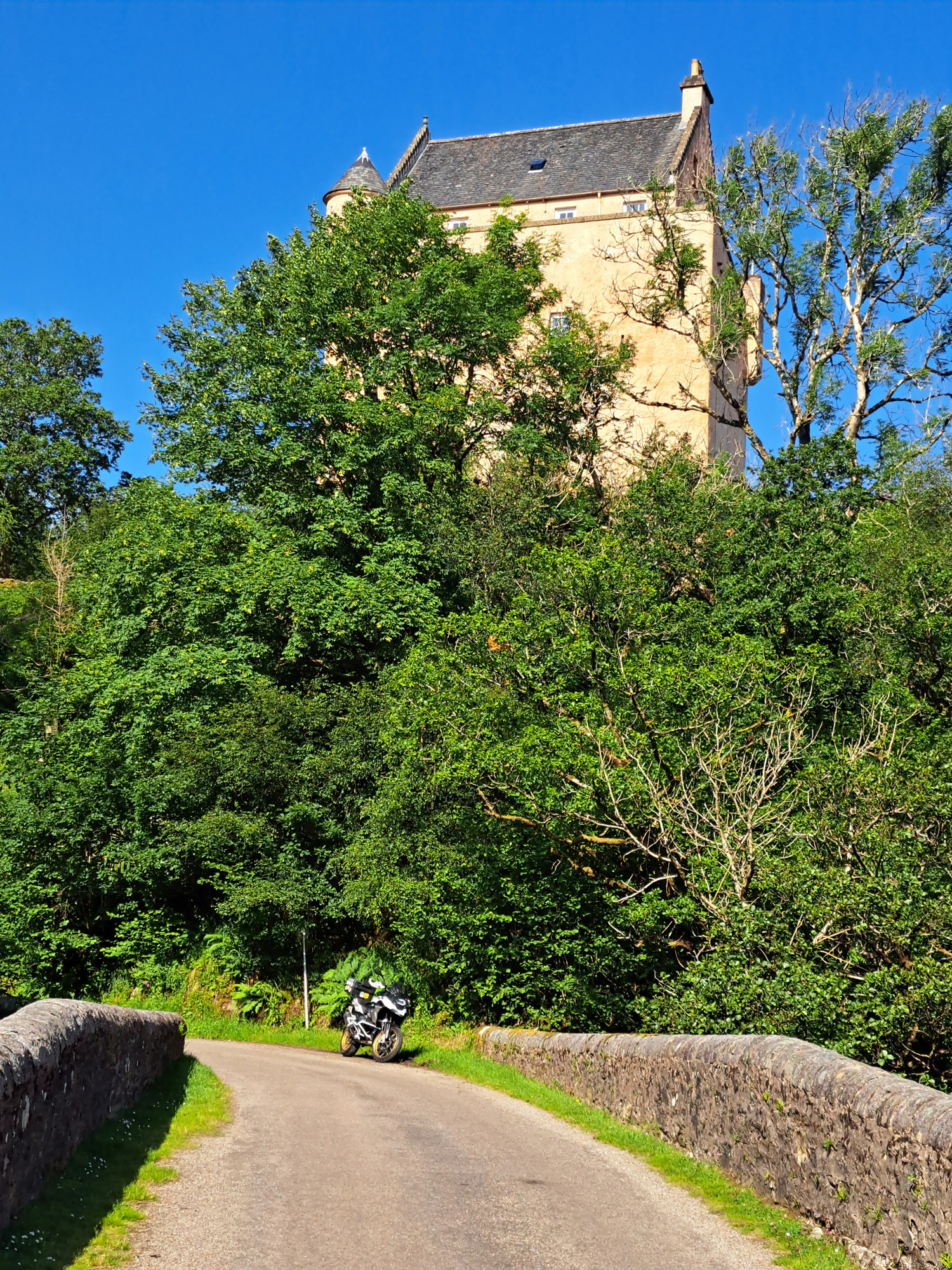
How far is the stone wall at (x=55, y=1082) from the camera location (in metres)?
6.08

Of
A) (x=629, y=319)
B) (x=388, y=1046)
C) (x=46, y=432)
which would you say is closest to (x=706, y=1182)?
(x=388, y=1046)

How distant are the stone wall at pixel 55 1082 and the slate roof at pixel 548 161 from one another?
132 feet

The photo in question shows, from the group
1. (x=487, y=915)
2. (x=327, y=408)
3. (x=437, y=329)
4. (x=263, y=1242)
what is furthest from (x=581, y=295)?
(x=263, y=1242)

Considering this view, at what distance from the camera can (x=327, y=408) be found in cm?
2938

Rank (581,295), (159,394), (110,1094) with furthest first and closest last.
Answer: (581,295), (159,394), (110,1094)

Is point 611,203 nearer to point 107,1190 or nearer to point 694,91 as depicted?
point 694,91

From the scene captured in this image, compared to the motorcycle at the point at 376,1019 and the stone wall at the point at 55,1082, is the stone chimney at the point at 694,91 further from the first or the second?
the stone wall at the point at 55,1082

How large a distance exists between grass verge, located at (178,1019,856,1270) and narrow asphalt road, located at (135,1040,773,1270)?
15 cm

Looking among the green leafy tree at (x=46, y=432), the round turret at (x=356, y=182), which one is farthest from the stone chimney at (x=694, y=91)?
the green leafy tree at (x=46, y=432)

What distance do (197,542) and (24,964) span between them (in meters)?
10.5

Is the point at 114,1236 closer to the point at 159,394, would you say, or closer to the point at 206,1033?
the point at 206,1033

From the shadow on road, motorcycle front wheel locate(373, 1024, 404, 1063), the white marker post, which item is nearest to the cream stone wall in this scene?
the white marker post

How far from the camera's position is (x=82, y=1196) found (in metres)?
6.95

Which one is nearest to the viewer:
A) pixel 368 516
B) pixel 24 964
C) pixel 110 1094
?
pixel 110 1094
